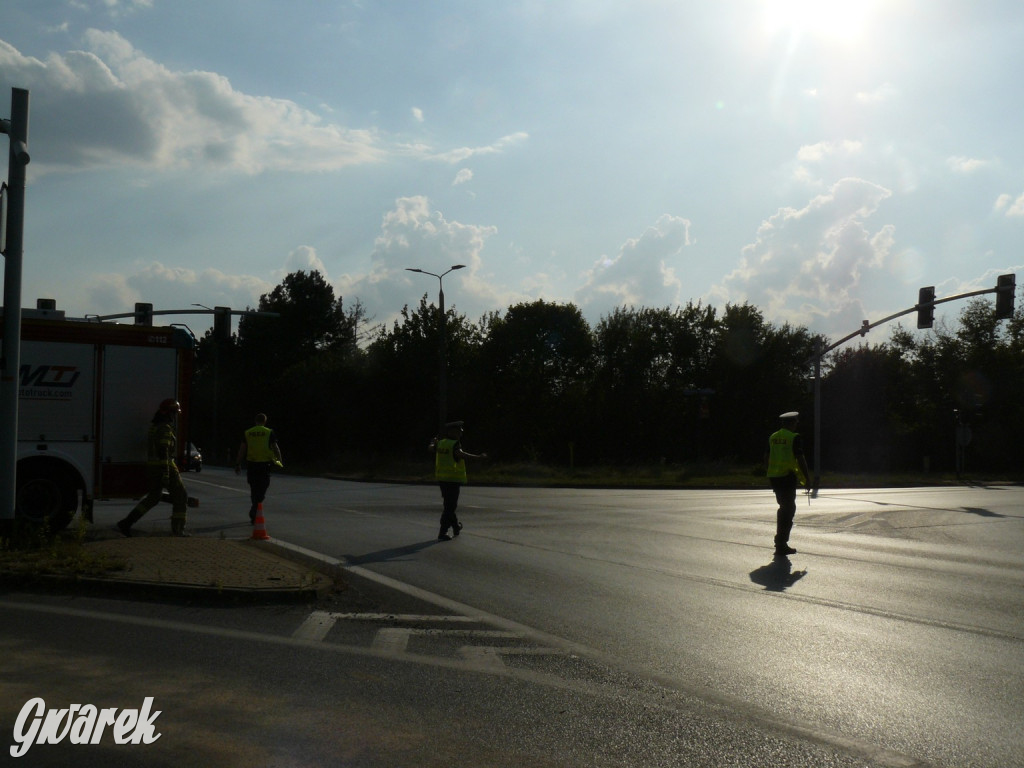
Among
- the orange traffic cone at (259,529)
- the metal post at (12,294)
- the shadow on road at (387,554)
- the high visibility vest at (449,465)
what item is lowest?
the shadow on road at (387,554)

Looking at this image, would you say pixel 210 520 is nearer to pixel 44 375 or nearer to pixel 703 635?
pixel 44 375

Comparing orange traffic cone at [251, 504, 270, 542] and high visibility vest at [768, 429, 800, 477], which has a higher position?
high visibility vest at [768, 429, 800, 477]

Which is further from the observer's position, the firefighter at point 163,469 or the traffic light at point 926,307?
the traffic light at point 926,307

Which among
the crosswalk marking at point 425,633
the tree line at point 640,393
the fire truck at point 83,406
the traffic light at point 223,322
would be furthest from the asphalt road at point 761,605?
the tree line at point 640,393

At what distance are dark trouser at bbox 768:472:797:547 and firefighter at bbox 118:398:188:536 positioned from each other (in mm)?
7531

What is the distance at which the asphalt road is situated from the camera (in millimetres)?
5066

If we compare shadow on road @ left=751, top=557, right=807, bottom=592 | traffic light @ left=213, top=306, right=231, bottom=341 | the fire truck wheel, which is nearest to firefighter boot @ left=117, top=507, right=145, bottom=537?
the fire truck wheel

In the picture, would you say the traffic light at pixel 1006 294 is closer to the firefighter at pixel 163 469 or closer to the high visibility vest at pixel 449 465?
the high visibility vest at pixel 449 465

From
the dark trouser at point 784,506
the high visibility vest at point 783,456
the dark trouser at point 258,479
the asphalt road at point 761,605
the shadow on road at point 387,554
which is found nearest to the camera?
the asphalt road at point 761,605

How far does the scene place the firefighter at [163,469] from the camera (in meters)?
12.2

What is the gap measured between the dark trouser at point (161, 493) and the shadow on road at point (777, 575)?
23.4 ft

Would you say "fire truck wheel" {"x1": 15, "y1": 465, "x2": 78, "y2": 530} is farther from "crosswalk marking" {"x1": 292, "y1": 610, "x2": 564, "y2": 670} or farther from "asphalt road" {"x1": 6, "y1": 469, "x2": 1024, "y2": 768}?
"crosswalk marking" {"x1": 292, "y1": 610, "x2": 564, "y2": 670}

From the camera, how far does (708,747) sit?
456 cm

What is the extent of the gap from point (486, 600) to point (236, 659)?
112 inches
